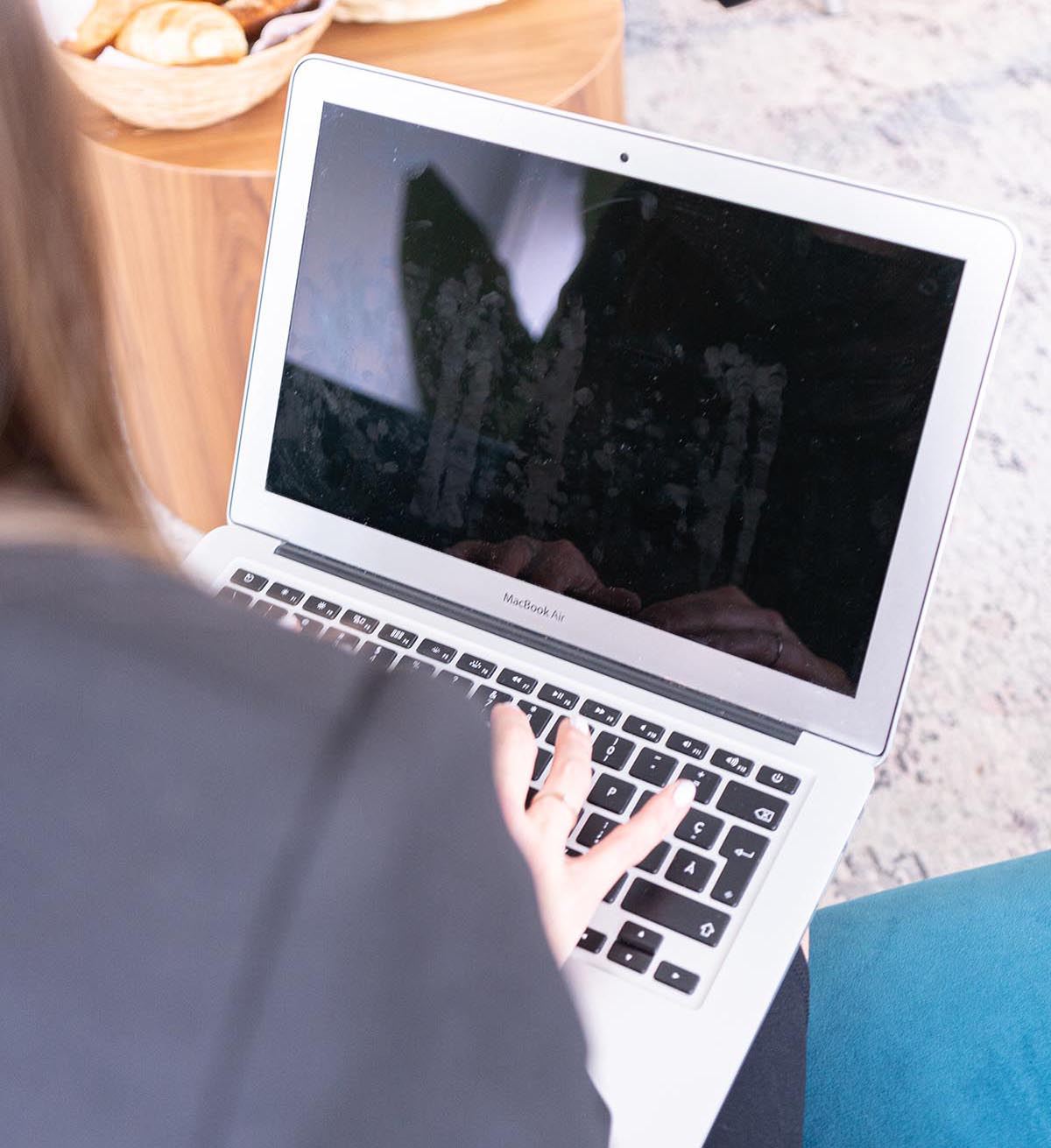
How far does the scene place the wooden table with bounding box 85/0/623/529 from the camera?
1.02 m

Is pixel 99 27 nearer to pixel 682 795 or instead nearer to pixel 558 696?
pixel 558 696

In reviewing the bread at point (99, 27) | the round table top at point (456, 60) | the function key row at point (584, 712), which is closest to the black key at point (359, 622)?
the function key row at point (584, 712)

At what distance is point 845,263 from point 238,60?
0.63 meters

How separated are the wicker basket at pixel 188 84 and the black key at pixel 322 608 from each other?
1.59ft

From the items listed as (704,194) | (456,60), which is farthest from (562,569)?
(456,60)

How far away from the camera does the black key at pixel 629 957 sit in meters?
0.60

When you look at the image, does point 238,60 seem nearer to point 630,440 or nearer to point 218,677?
point 630,440

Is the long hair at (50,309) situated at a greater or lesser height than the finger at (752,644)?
greater

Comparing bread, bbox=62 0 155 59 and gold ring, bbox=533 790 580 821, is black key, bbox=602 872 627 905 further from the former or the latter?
bread, bbox=62 0 155 59

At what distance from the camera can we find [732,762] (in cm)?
67

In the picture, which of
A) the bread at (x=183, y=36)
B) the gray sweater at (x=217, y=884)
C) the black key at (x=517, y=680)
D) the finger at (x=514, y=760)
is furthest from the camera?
the bread at (x=183, y=36)

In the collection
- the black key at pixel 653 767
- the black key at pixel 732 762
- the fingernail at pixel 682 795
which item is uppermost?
the fingernail at pixel 682 795

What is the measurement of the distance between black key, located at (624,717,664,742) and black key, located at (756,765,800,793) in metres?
0.06

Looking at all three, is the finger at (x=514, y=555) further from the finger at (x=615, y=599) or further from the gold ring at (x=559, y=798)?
the gold ring at (x=559, y=798)
